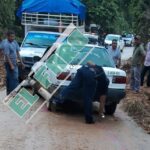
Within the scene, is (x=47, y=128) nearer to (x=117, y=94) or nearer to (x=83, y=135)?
(x=83, y=135)

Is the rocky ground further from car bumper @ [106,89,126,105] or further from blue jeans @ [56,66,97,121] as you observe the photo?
blue jeans @ [56,66,97,121]

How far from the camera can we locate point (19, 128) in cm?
955

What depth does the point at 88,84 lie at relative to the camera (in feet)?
34.1

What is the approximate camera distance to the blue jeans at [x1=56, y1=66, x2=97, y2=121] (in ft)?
34.1

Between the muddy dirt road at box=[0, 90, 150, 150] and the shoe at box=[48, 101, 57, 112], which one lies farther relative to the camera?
the shoe at box=[48, 101, 57, 112]

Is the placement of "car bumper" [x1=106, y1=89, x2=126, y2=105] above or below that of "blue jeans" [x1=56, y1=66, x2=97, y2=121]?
below

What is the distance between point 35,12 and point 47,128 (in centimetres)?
1254

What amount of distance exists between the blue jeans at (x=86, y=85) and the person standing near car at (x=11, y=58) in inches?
102

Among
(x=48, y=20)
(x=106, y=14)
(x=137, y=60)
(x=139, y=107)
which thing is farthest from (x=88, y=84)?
(x=106, y=14)

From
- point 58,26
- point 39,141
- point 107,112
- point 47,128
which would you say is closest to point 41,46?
point 58,26

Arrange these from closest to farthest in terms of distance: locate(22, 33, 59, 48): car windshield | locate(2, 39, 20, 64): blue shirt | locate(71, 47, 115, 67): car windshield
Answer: locate(71, 47, 115, 67): car windshield < locate(2, 39, 20, 64): blue shirt < locate(22, 33, 59, 48): car windshield

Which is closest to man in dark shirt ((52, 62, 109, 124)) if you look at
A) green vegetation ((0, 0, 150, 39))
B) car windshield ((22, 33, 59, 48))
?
car windshield ((22, 33, 59, 48))

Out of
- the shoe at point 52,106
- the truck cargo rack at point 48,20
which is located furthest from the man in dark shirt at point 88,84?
the truck cargo rack at point 48,20

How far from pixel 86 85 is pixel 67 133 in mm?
1430
